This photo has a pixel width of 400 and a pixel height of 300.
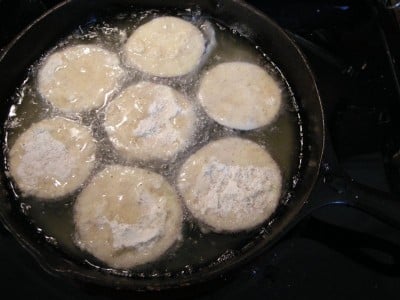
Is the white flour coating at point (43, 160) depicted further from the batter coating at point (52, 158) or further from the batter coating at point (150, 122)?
the batter coating at point (150, 122)

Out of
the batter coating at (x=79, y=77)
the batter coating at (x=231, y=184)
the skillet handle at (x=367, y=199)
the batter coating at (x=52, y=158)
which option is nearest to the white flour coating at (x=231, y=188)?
the batter coating at (x=231, y=184)

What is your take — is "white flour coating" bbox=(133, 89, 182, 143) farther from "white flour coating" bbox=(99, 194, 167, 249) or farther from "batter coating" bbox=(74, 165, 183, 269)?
"white flour coating" bbox=(99, 194, 167, 249)

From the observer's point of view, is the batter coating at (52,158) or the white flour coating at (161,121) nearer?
the batter coating at (52,158)

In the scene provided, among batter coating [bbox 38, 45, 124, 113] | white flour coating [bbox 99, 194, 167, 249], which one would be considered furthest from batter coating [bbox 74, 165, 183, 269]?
batter coating [bbox 38, 45, 124, 113]

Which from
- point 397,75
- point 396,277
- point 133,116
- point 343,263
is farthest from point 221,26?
point 396,277

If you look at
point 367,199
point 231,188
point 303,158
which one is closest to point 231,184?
point 231,188

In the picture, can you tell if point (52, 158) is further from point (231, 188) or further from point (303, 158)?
point (303, 158)
